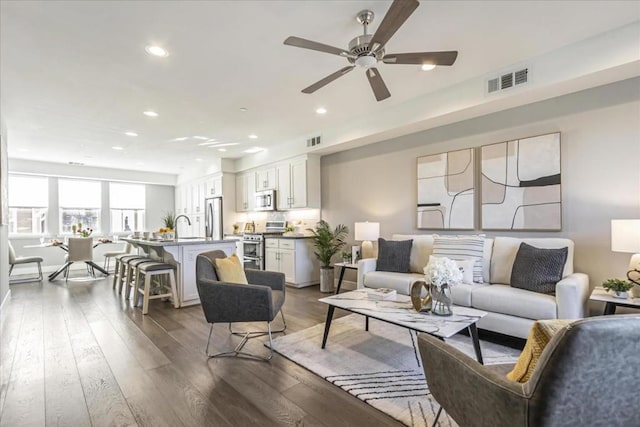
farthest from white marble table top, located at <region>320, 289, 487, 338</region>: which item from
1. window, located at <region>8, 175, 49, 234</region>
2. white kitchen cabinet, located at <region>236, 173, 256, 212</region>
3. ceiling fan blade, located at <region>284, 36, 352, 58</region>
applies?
window, located at <region>8, 175, 49, 234</region>

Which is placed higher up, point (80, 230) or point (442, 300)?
point (80, 230)

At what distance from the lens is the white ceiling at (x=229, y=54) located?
2.29 meters

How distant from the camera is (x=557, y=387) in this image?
97 centimetres

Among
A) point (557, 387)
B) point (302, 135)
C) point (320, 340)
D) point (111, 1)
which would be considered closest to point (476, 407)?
point (557, 387)

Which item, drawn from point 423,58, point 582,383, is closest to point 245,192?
point 423,58

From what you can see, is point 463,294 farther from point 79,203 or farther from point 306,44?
point 79,203

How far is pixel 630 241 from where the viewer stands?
8.16ft

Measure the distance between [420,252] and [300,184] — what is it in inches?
106

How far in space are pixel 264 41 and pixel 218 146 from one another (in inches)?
157

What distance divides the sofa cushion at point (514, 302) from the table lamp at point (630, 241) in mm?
619

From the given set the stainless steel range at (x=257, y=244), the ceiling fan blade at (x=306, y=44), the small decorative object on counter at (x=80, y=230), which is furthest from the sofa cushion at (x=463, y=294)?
the small decorative object on counter at (x=80, y=230)

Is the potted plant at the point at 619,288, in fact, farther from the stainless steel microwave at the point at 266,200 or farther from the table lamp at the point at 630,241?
the stainless steel microwave at the point at 266,200

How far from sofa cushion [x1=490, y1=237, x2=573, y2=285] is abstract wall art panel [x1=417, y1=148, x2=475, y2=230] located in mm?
535

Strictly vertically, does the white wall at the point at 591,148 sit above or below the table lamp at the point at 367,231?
above
